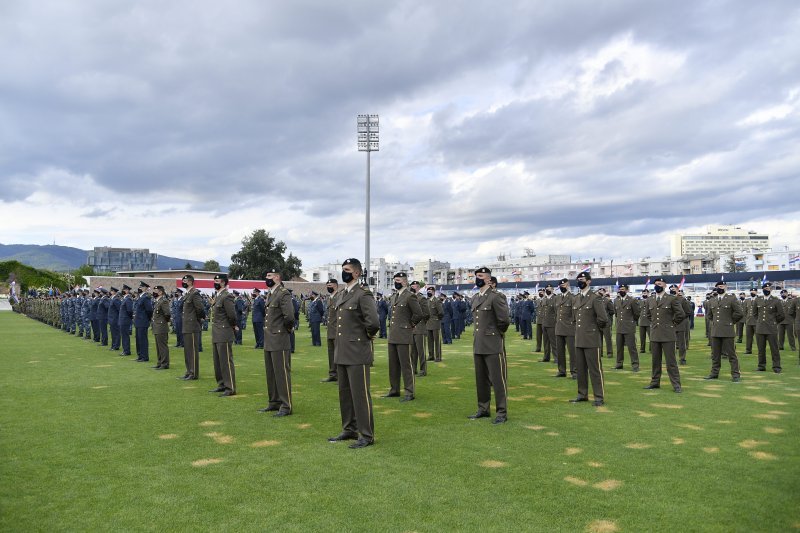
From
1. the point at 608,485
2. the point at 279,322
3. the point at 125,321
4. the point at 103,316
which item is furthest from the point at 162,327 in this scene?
the point at 608,485

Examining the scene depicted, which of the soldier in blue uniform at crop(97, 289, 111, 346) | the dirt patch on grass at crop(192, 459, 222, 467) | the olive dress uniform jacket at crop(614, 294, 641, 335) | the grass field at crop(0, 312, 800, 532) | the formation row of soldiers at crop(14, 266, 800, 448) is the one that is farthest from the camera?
the soldier in blue uniform at crop(97, 289, 111, 346)

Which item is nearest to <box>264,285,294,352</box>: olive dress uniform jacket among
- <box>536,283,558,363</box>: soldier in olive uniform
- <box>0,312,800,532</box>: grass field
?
<box>0,312,800,532</box>: grass field

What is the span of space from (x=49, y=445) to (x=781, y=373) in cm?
1422

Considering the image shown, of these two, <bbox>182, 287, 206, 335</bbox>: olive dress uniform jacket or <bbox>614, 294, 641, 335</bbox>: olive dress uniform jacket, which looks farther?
<bbox>614, 294, 641, 335</bbox>: olive dress uniform jacket

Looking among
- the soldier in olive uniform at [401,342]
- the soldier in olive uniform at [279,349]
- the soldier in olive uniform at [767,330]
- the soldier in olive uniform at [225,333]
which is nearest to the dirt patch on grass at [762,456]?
the soldier in olive uniform at [401,342]

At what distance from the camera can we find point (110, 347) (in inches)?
744

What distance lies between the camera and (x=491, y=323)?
26.9 feet

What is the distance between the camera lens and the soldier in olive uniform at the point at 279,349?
8398 millimetres

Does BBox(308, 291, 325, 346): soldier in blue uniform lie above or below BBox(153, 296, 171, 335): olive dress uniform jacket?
below

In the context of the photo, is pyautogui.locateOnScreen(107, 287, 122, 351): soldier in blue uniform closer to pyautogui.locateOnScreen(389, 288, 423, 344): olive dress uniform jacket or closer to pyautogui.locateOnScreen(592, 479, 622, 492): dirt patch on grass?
pyautogui.locateOnScreen(389, 288, 423, 344): olive dress uniform jacket

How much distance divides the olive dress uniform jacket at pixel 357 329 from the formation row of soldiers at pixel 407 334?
1 centimetres

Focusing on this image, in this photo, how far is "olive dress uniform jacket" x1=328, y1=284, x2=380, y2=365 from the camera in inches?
269

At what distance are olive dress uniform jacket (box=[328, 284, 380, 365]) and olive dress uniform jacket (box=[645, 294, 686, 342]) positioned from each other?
→ 20.9 ft

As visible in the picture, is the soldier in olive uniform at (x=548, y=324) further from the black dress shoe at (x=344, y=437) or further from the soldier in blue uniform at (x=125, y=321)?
the soldier in blue uniform at (x=125, y=321)
